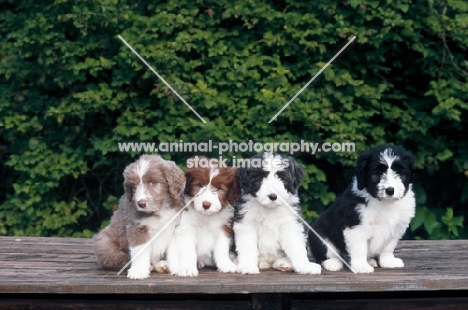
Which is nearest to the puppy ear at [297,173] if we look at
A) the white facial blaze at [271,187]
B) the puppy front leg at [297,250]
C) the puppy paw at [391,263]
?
the white facial blaze at [271,187]

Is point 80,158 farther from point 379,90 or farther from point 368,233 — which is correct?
point 368,233

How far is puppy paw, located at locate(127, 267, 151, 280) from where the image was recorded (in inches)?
215

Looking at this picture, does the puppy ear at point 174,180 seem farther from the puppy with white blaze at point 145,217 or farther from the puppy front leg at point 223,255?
the puppy front leg at point 223,255

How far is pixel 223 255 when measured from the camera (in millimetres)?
5832

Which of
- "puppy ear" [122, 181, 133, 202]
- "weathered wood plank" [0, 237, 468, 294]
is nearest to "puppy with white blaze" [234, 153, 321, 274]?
"weathered wood plank" [0, 237, 468, 294]

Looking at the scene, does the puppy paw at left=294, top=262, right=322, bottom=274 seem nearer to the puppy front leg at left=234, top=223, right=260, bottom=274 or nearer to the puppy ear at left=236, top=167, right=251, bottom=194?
the puppy front leg at left=234, top=223, right=260, bottom=274

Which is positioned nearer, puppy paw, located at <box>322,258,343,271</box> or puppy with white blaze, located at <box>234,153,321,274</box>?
puppy with white blaze, located at <box>234,153,321,274</box>

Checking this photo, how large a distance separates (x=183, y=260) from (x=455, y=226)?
4.10 m

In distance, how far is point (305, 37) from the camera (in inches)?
338

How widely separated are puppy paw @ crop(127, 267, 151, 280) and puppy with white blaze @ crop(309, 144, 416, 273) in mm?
1348

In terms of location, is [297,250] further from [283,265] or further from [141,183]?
[141,183]

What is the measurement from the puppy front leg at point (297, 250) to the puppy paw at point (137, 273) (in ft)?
3.32

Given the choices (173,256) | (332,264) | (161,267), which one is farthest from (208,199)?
(332,264)

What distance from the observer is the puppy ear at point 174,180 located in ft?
18.5
